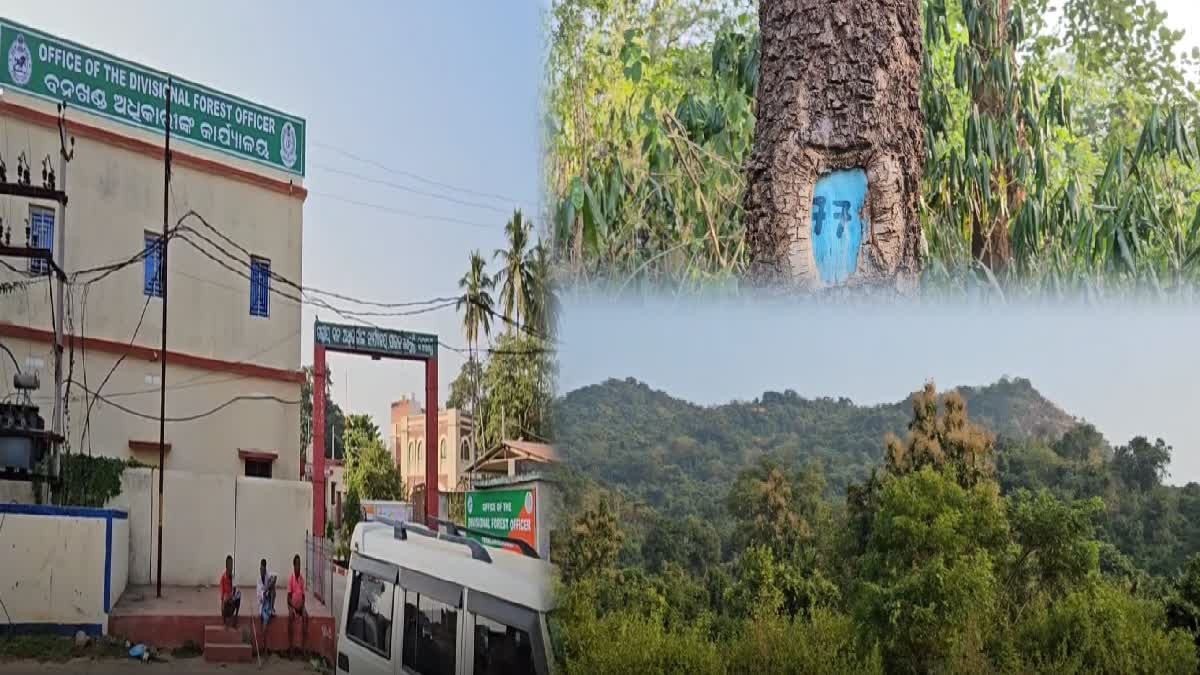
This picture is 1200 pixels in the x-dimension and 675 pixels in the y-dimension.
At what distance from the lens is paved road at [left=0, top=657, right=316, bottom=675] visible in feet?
9.41

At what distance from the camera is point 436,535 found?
2303mm

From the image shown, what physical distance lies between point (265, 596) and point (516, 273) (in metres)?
1.47

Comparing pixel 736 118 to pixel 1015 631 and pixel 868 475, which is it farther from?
pixel 1015 631

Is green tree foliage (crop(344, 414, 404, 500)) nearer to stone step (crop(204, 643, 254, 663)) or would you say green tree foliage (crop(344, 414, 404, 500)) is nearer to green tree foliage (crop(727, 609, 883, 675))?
stone step (crop(204, 643, 254, 663))

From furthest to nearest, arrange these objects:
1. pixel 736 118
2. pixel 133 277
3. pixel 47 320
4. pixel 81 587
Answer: pixel 133 277 < pixel 47 320 < pixel 81 587 < pixel 736 118

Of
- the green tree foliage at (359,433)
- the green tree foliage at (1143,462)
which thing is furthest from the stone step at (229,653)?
the green tree foliage at (1143,462)

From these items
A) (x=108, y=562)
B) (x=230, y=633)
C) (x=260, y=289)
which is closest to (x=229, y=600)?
(x=230, y=633)

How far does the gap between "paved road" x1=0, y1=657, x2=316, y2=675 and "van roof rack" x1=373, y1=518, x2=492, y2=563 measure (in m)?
0.66

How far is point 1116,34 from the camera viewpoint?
5.72 ft

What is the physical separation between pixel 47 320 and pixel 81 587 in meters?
0.72

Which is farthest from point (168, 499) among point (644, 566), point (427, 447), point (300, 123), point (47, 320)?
point (644, 566)

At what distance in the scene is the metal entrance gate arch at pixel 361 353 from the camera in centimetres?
279

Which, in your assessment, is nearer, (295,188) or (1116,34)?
(1116,34)

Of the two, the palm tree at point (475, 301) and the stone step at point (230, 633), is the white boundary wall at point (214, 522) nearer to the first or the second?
the stone step at point (230, 633)
